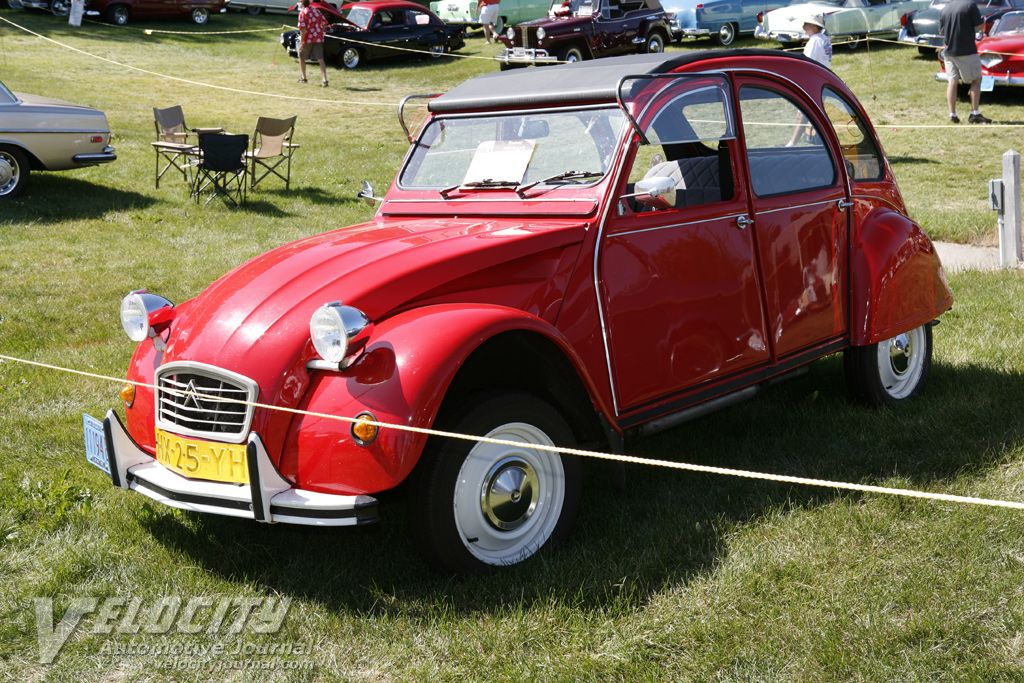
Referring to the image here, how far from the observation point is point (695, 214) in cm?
428

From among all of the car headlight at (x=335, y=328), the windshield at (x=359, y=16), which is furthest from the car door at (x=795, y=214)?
the windshield at (x=359, y=16)

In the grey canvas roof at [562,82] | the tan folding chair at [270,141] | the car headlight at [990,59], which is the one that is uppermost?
the car headlight at [990,59]

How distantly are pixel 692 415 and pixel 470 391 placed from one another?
1181mm

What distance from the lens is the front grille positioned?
11.0ft

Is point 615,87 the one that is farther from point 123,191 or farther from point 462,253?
point 123,191

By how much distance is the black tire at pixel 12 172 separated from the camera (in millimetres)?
11445

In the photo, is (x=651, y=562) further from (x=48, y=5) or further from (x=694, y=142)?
(x=48, y=5)

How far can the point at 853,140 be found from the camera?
5.29 meters

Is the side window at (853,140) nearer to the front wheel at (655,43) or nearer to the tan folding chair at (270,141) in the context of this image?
the tan folding chair at (270,141)

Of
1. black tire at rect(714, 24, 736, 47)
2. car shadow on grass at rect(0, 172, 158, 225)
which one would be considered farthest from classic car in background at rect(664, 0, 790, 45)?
car shadow on grass at rect(0, 172, 158, 225)

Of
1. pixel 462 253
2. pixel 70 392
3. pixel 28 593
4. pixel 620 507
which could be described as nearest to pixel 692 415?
pixel 620 507

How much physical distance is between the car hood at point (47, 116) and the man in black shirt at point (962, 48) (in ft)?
41.0

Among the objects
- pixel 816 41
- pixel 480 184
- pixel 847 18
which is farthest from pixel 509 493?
pixel 847 18

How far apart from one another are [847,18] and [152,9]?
2121 centimetres
